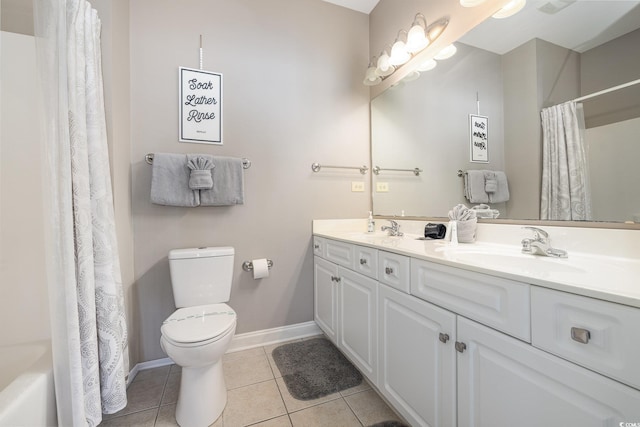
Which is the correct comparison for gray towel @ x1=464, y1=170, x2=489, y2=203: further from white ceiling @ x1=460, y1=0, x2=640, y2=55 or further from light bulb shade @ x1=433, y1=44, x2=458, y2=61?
light bulb shade @ x1=433, y1=44, x2=458, y2=61

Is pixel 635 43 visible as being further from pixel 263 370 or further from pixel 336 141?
pixel 263 370

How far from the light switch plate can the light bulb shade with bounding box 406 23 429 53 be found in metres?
1.03

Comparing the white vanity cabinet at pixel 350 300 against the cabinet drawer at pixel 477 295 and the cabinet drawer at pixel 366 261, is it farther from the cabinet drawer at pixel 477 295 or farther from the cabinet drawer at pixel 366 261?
the cabinet drawer at pixel 477 295

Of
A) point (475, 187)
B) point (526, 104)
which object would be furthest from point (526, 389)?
point (526, 104)

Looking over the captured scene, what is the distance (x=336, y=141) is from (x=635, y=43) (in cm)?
156

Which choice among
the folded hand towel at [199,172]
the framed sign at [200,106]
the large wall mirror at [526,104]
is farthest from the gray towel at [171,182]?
the large wall mirror at [526,104]

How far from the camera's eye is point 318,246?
1.92 m

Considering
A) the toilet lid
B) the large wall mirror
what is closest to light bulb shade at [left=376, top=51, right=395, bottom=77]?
the large wall mirror

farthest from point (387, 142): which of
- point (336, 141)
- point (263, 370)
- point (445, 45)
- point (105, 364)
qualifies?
point (105, 364)

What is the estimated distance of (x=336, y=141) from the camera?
2096 millimetres

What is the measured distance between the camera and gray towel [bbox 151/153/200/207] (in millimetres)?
1519

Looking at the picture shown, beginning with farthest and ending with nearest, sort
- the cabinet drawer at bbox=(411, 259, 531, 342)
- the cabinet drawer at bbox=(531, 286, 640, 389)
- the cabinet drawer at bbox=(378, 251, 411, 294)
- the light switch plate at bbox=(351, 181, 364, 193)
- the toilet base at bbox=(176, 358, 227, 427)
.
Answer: the light switch plate at bbox=(351, 181, 364, 193) < the toilet base at bbox=(176, 358, 227, 427) < the cabinet drawer at bbox=(378, 251, 411, 294) < the cabinet drawer at bbox=(411, 259, 531, 342) < the cabinet drawer at bbox=(531, 286, 640, 389)

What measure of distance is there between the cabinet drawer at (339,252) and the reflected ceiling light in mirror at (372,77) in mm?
1357

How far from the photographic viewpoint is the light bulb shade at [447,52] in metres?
1.48
